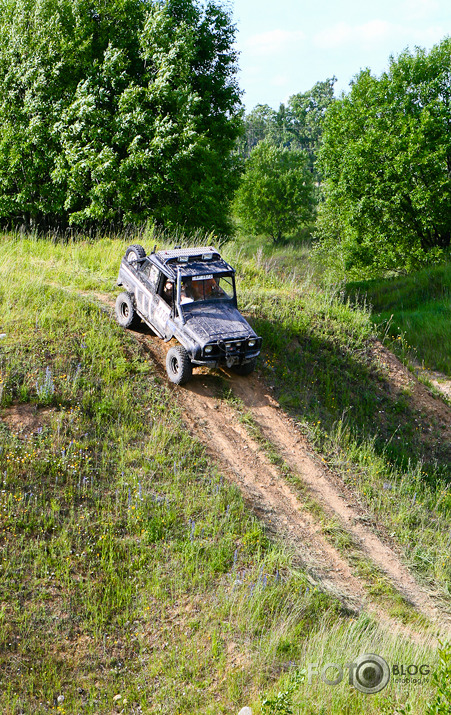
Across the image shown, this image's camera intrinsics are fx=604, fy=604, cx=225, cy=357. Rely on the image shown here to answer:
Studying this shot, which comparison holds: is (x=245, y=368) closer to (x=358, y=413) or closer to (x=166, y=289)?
(x=166, y=289)

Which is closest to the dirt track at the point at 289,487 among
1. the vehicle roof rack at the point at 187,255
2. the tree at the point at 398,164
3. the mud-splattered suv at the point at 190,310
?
the mud-splattered suv at the point at 190,310

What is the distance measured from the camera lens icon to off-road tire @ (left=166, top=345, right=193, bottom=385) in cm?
579

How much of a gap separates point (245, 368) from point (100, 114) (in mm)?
11884

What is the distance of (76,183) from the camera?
64.9ft

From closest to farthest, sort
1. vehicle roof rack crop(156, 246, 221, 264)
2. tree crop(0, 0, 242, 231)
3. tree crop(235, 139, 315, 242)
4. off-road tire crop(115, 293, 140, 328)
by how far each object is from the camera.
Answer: vehicle roof rack crop(156, 246, 221, 264) < off-road tire crop(115, 293, 140, 328) < tree crop(0, 0, 242, 231) < tree crop(235, 139, 315, 242)

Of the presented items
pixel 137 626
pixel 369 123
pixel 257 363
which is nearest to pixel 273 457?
pixel 257 363

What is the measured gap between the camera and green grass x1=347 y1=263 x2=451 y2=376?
56.5 ft

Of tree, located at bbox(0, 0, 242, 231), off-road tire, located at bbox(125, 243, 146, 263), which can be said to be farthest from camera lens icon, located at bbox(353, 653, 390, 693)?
tree, located at bbox(0, 0, 242, 231)

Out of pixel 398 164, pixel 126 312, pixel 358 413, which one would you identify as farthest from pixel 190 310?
pixel 398 164

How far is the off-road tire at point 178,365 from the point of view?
10.9 meters

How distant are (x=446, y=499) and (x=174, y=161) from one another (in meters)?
13.5

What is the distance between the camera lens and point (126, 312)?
12.6 m

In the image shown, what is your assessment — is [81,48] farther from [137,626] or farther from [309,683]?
[309,683]

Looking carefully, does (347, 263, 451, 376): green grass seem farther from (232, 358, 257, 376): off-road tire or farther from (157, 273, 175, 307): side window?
(157, 273, 175, 307): side window
